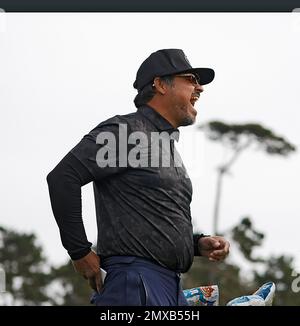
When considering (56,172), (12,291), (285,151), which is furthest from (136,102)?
(285,151)

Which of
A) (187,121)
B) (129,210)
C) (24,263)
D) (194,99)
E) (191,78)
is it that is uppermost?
(191,78)

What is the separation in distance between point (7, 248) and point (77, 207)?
124 feet

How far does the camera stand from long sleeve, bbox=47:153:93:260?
20.8 feet

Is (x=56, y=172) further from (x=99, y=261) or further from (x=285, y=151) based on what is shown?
(x=285, y=151)

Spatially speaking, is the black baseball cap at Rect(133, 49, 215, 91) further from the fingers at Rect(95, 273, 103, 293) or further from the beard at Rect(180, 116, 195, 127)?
the fingers at Rect(95, 273, 103, 293)

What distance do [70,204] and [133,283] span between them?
1.92 ft

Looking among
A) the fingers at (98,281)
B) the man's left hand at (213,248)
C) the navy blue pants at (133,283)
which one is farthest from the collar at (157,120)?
the fingers at (98,281)

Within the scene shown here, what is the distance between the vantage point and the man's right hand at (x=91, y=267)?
21.0ft

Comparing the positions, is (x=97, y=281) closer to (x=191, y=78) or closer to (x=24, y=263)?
(x=191, y=78)

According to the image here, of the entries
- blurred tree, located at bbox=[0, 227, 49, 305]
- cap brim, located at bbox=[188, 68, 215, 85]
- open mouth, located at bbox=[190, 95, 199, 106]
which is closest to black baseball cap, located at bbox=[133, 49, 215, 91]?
cap brim, located at bbox=[188, 68, 215, 85]

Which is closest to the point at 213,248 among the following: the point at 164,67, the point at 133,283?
the point at 133,283

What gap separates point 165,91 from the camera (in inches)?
266

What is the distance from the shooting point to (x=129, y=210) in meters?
6.44

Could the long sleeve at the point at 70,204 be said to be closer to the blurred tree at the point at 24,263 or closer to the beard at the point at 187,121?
Answer: the beard at the point at 187,121
